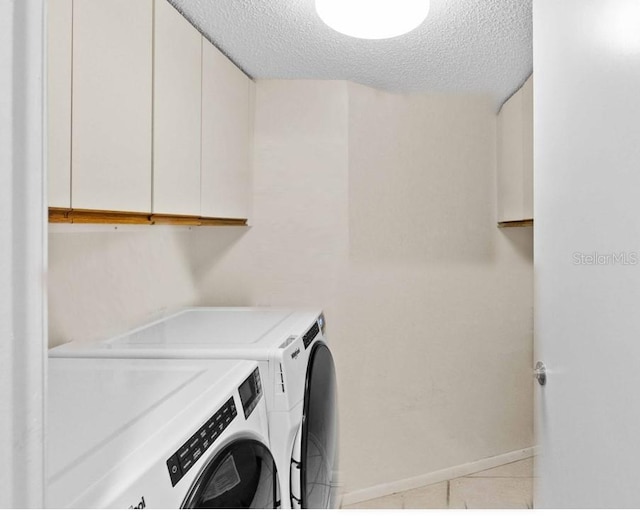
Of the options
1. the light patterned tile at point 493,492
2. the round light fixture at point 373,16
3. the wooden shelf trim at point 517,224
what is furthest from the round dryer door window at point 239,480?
the round light fixture at point 373,16

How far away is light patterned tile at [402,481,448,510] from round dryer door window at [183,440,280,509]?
0.27 meters

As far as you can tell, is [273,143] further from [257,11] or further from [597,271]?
[597,271]

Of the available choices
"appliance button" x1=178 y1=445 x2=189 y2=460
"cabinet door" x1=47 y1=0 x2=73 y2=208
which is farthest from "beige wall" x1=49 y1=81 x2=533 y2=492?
"appliance button" x1=178 y1=445 x2=189 y2=460

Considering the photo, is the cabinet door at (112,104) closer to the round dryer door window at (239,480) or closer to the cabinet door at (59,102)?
the cabinet door at (59,102)

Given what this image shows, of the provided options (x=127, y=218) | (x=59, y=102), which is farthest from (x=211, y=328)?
(x=59, y=102)

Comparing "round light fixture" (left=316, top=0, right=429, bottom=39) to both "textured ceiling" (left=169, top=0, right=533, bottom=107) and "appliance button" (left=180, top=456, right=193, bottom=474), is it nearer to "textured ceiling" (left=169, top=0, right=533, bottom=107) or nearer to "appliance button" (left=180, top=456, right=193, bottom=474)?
"textured ceiling" (left=169, top=0, right=533, bottom=107)

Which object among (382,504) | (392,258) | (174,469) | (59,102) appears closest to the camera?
(174,469)

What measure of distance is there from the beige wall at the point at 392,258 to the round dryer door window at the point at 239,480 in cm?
18

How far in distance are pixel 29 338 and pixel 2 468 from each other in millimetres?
141

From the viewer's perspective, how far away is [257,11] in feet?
3.32

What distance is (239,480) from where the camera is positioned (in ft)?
2.87

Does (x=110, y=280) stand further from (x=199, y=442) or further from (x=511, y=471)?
(x=511, y=471)

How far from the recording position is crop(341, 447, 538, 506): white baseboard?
1.01m

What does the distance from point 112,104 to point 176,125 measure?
0.45 feet
